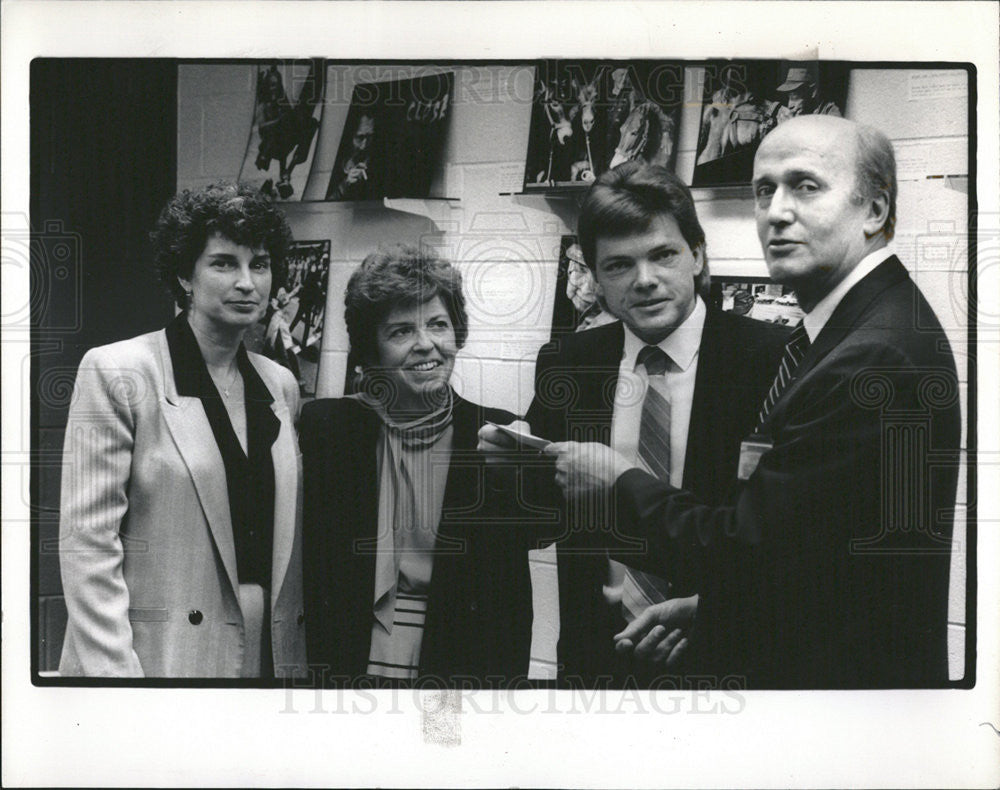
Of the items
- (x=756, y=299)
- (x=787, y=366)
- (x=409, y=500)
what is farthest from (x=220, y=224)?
(x=787, y=366)

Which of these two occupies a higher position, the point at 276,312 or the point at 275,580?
the point at 276,312

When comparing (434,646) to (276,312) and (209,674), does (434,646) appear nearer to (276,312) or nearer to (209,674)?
(209,674)

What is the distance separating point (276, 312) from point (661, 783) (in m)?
1.79

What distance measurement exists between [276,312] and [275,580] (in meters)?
0.78

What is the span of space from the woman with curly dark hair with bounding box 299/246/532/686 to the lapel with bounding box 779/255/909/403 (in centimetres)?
86

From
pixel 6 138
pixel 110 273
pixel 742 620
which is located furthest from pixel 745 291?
pixel 6 138

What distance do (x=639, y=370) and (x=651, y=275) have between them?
0.91ft

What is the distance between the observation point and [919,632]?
2902 millimetres

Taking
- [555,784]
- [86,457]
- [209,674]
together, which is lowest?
[555,784]

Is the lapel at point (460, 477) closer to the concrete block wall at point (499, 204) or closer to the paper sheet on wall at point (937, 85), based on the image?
the concrete block wall at point (499, 204)

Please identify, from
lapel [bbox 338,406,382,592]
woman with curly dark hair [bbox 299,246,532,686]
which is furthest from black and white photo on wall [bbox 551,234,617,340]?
lapel [bbox 338,406,382,592]

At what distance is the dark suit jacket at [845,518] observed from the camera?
2.83m

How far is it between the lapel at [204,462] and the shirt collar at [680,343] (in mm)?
1223

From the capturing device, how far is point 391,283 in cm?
291
